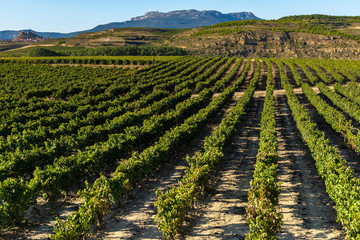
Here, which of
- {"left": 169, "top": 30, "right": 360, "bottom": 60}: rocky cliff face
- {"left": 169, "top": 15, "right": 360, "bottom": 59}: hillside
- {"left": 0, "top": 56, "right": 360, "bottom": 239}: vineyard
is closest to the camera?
{"left": 0, "top": 56, "right": 360, "bottom": 239}: vineyard

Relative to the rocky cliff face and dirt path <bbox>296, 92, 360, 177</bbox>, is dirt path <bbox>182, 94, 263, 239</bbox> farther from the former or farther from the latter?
the rocky cliff face

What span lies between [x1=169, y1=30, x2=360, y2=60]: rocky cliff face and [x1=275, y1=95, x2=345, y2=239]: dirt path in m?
150

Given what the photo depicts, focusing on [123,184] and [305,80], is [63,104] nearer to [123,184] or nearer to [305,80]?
[123,184]

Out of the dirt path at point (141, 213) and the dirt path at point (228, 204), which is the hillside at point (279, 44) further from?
the dirt path at point (141, 213)

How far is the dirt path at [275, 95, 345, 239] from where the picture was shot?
12266mm

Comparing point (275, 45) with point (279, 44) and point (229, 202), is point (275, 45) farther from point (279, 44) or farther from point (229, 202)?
point (229, 202)

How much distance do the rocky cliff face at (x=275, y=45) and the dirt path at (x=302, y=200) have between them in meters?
150

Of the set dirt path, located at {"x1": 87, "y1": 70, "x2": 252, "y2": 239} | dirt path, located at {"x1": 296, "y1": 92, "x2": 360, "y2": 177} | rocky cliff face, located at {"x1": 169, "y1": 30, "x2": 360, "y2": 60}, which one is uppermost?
rocky cliff face, located at {"x1": 169, "y1": 30, "x2": 360, "y2": 60}

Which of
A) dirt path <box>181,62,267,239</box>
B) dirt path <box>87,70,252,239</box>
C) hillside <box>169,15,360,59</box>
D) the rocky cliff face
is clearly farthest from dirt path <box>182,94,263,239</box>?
the rocky cliff face

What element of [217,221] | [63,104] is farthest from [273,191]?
[63,104]

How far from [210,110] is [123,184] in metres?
19.7

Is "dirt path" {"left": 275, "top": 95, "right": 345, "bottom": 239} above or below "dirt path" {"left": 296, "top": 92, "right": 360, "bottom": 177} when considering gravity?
below

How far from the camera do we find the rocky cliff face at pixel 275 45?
159188 millimetres

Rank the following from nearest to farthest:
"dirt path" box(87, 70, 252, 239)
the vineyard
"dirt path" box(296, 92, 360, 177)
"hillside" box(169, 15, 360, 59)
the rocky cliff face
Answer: the vineyard → "dirt path" box(87, 70, 252, 239) → "dirt path" box(296, 92, 360, 177) → the rocky cliff face → "hillside" box(169, 15, 360, 59)
